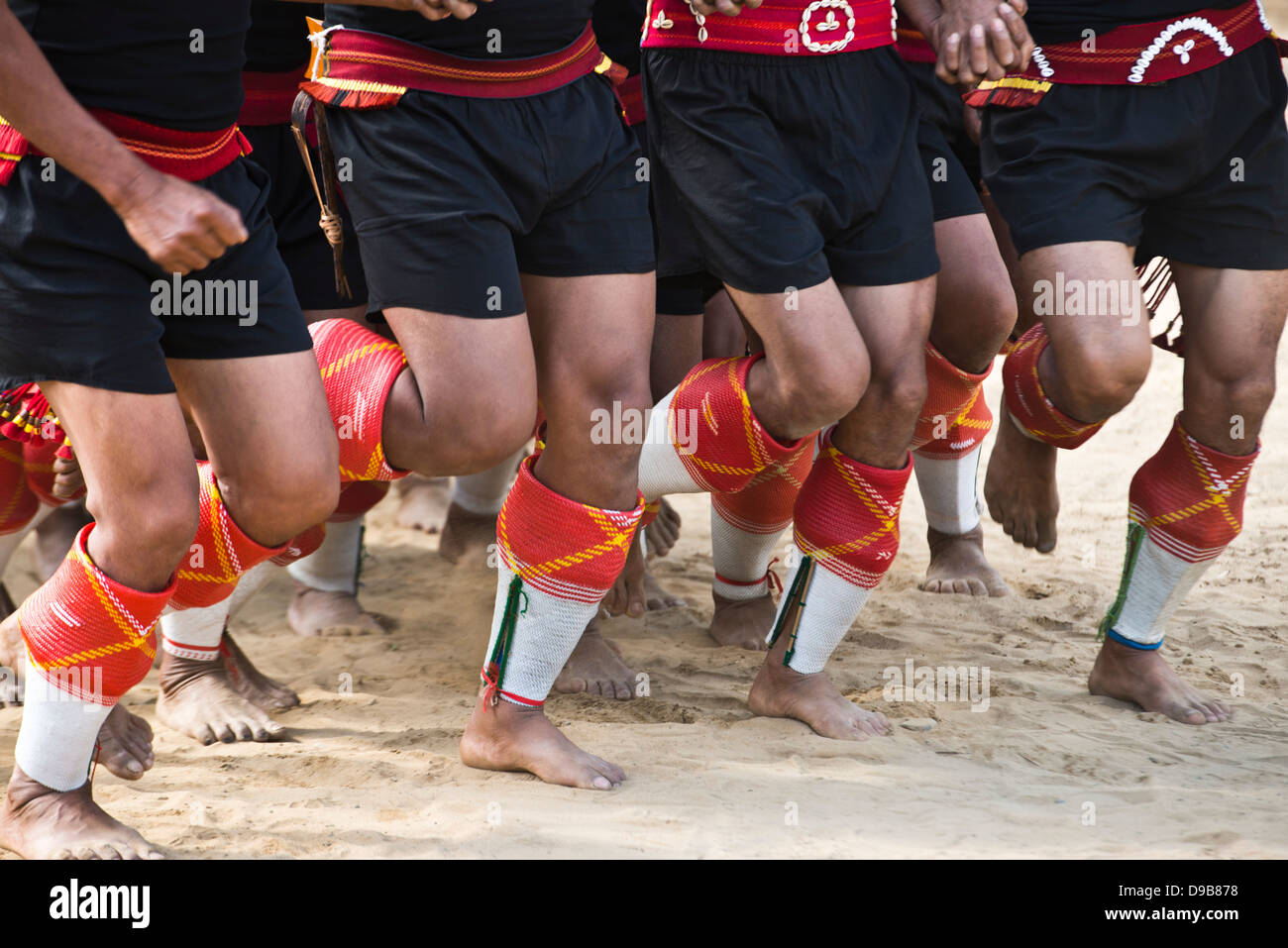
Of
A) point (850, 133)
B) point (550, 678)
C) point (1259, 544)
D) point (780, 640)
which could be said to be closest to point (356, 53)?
point (850, 133)

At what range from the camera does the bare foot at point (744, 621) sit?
369 centimetres

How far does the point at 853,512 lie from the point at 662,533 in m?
1.35

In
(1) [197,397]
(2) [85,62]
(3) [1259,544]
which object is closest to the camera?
(2) [85,62]

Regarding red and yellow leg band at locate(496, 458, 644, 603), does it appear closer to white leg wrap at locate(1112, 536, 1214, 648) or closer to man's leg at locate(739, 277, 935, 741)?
man's leg at locate(739, 277, 935, 741)

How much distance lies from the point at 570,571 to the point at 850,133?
3.54 feet

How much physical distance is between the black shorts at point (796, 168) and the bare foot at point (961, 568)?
1.44 meters

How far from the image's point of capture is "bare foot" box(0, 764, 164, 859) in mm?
2262

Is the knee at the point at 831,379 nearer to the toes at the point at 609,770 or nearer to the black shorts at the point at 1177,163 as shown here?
the black shorts at the point at 1177,163

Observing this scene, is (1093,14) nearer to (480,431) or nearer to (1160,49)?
→ (1160,49)

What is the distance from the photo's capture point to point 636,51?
11.4 ft

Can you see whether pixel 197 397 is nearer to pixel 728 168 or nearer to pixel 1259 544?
pixel 728 168

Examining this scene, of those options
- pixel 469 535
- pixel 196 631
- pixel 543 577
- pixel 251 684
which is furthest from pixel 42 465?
pixel 469 535

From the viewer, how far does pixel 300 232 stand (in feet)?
10.7

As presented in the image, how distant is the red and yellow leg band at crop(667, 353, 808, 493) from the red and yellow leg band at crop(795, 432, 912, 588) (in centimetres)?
17
